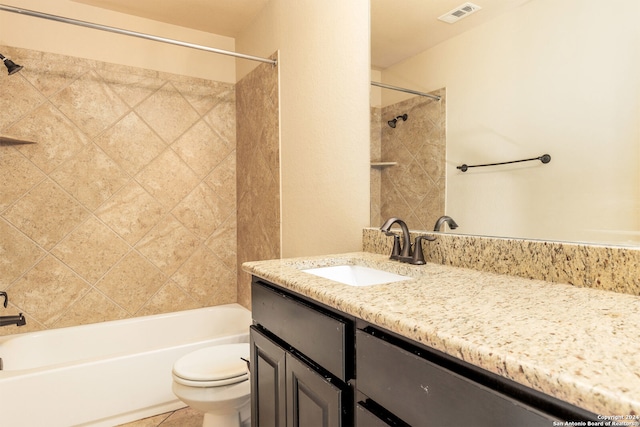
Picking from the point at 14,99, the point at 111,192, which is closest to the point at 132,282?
the point at 111,192

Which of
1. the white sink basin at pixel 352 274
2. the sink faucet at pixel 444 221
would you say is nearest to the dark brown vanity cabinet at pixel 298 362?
the white sink basin at pixel 352 274

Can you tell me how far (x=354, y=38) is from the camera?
166cm

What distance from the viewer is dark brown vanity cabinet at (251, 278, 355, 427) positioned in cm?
82

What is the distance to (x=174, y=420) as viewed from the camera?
6.44 ft

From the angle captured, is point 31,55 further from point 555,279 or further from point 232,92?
point 555,279

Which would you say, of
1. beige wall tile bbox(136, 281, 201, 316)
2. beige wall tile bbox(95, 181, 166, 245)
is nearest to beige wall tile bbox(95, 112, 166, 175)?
beige wall tile bbox(95, 181, 166, 245)

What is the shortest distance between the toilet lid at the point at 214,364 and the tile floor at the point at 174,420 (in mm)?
476

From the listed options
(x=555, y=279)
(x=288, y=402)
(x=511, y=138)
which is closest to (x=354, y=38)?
(x=511, y=138)

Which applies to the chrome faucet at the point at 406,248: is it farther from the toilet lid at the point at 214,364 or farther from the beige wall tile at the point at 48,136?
the beige wall tile at the point at 48,136

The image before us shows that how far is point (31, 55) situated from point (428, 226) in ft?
8.22

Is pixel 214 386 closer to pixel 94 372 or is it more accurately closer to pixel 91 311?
pixel 94 372

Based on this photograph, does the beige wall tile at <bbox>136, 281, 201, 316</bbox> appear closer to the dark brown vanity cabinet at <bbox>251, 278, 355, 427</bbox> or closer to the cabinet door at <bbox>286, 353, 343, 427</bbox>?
the dark brown vanity cabinet at <bbox>251, 278, 355, 427</bbox>

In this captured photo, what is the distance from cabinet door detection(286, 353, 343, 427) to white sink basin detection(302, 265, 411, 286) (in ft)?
1.34

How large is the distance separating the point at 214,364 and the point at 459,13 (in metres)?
1.76
